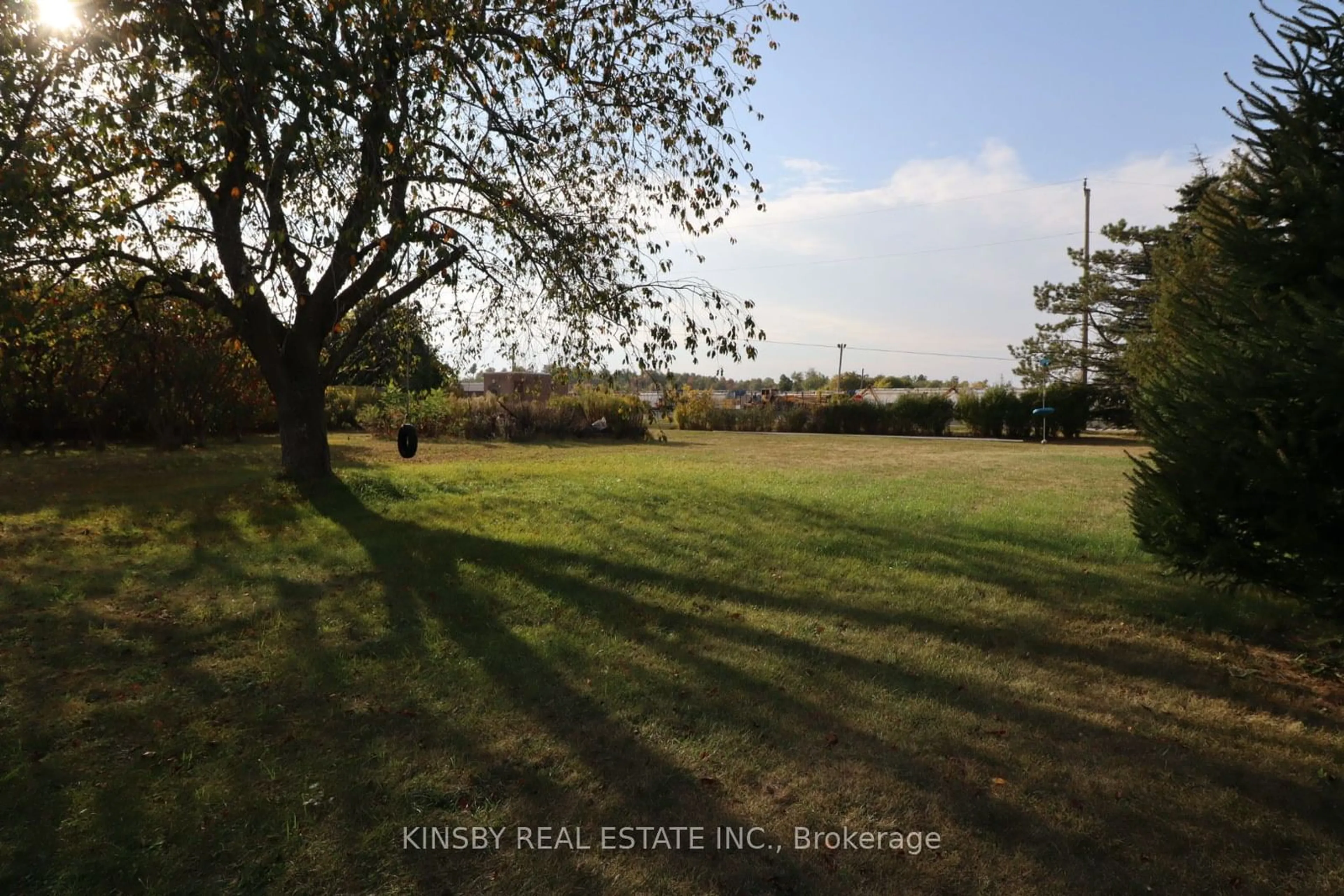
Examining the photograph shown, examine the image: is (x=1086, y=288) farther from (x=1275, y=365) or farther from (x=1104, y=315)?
(x=1275, y=365)

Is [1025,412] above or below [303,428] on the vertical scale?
above

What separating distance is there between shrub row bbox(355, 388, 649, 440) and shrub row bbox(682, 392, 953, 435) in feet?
25.6

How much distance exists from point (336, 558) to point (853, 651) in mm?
4873

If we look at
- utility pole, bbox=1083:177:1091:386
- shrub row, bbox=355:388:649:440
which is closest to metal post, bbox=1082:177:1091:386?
utility pole, bbox=1083:177:1091:386

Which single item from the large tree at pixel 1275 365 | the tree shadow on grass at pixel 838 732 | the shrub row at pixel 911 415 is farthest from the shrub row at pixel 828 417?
the large tree at pixel 1275 365

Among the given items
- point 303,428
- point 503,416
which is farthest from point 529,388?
point 303,428

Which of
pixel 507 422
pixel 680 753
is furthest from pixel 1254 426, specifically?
pixel 507 422

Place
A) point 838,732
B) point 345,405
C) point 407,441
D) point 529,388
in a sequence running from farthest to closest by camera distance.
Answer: point 345,405
point 529,388
point 407,441
point 838,732

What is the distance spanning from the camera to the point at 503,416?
22.8m

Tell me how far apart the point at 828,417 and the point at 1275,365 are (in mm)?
29811

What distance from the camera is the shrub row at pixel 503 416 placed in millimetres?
21953

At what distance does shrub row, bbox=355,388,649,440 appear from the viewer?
72.0 feet

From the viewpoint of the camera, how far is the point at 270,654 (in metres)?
4.73

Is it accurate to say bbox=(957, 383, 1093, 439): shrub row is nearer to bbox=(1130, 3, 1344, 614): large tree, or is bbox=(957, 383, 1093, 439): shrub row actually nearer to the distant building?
the distant building
